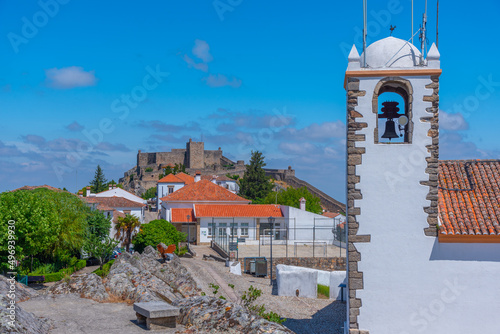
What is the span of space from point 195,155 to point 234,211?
65.3 m

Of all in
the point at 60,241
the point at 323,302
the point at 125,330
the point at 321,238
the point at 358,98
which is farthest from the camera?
the point at 321,238

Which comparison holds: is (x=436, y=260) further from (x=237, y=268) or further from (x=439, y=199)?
(x=237, y=268)

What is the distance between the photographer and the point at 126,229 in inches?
1312

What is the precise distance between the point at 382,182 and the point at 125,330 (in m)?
5.72

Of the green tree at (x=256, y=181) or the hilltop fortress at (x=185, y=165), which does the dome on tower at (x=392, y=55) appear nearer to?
the green tree at (x=256, y=181)

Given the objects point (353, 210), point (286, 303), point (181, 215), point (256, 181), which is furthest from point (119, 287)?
point (256, 181)

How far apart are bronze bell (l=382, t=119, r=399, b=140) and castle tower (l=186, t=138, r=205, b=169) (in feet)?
303

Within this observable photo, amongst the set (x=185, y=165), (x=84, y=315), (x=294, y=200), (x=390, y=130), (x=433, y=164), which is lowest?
(x=84, y=315)

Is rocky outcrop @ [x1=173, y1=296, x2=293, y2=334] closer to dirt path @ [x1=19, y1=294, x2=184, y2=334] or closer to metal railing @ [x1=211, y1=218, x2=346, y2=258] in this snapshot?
dirt path @ [x1=19, y1=294, x2=184, y2=334]

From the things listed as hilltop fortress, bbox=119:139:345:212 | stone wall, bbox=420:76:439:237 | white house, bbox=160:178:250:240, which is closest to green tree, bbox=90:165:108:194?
hilltop fortress, bbox=119:139:345:212

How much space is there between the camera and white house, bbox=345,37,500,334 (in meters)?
9.84

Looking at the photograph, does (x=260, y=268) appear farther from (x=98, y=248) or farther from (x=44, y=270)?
(x=44, y=270)

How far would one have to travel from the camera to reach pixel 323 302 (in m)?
20.9

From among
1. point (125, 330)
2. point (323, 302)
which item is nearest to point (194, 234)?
point (323, 302)
